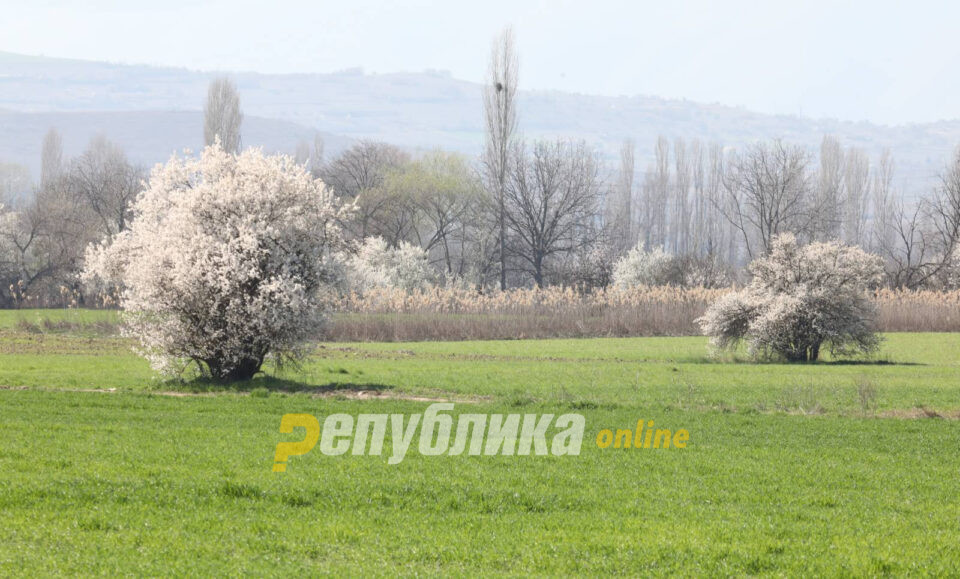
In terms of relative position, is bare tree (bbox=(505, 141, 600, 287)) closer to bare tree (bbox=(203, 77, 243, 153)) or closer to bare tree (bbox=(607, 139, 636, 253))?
bare tree (bbox=(203, 77, 243, 153))

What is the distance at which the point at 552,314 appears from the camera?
47.5m

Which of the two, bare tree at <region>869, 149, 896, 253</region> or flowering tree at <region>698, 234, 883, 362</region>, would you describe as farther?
bare tree at <region>869, 149, 896, 253</region>

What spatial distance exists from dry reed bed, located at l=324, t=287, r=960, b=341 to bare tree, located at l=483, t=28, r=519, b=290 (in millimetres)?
18555

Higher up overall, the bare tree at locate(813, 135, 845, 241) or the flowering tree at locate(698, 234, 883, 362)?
the bare tree at locate(813, 135, 845, 241)

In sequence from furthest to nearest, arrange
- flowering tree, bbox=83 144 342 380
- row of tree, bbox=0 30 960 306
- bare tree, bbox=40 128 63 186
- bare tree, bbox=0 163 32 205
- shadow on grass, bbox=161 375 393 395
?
bare tree, bbox=0 163 32 205 < bare tree, bbox=40 128 63 186 < row of tree, bbox=0 30 960 306 < shadow on grass, bbox=161 375 393 395 < flowering tree, bbox=83 144 342 380

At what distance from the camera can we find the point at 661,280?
68.4m

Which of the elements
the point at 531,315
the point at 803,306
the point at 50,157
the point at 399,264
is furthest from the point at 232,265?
the point at 50,157

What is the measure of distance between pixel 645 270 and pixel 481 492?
62.3 m

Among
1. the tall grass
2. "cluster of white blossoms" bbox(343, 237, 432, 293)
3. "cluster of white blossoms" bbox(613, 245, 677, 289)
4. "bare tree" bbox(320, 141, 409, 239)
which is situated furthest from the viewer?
"bare tree" bbox(320, 141, 409, 239)

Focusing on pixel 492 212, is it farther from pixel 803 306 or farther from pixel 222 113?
pixel 803 306

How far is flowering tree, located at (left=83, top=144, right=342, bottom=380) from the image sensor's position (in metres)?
21.1

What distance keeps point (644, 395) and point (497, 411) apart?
5075mm

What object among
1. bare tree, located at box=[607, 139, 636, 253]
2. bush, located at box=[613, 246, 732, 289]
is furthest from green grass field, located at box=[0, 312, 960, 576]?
bare tree, located at box=[607, 139, 636, 253]

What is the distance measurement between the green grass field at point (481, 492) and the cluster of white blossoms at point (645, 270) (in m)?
47.7
